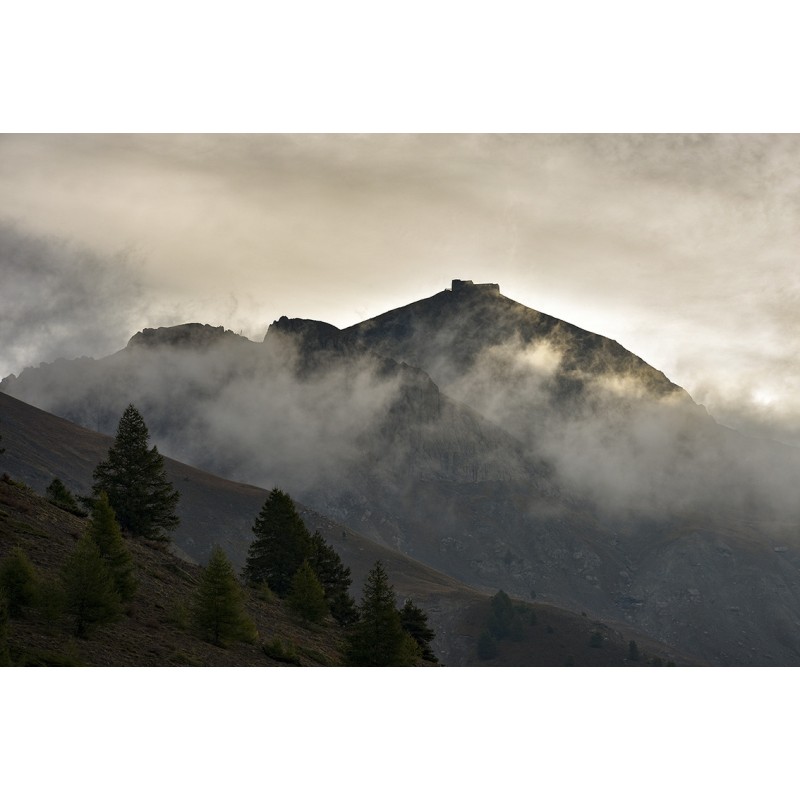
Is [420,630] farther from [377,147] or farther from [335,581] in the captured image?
[377,147]

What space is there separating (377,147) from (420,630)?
3612cm

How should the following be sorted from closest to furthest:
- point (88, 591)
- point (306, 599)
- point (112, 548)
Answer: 1. point (88, 591)
2. point (112, 548)
3. point (306, 599)

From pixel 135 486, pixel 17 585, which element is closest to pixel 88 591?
pixel 17 585

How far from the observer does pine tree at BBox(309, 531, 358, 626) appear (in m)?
58.4

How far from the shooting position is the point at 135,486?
5491 centimetres

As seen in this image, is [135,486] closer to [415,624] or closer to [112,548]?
[112,548]

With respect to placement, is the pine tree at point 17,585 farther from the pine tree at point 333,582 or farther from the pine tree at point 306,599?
the pine tree at point 333,582

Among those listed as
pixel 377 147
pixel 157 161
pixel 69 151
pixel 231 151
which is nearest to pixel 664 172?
pixel 377 147

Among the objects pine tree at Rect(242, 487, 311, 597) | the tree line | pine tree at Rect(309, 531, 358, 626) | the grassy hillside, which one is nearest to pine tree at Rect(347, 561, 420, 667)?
the tree line

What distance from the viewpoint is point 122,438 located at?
55656 millimetres

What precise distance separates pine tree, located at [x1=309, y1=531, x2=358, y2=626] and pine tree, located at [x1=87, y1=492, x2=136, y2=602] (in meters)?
22.7

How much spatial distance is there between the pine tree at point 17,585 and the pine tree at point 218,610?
738cm

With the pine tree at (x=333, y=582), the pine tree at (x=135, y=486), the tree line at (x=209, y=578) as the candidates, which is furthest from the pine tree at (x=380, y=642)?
the pine tree at (x=135, y=486)

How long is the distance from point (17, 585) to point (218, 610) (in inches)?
346
